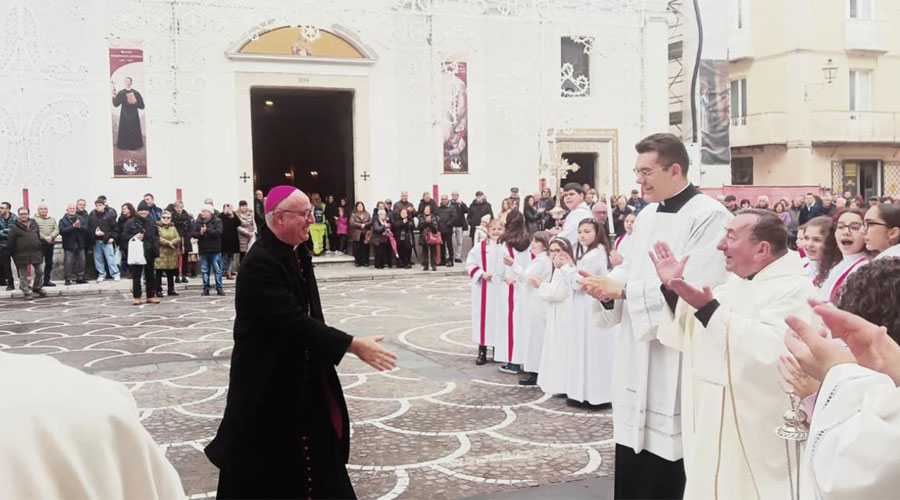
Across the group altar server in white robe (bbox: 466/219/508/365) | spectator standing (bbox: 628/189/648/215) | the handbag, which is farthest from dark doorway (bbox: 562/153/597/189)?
altar server in white robe (bbox: 466/219/508/365)

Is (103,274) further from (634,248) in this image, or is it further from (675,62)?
(675,62)

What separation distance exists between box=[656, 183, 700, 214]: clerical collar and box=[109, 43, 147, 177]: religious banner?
54.4ft

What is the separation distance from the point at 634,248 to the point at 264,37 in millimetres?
16745

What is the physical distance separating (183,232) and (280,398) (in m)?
13.9

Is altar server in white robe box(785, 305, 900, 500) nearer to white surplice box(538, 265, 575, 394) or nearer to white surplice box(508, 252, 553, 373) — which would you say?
white surplice box(538, 265, 575, 394)

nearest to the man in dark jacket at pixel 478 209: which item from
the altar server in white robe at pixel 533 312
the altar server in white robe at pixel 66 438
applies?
the altar server in white robe at pixel 533 312

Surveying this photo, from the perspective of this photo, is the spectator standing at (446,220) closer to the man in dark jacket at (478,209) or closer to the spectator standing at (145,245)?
the man in dark jacket at (478,209)

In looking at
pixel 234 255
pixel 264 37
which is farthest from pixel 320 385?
pixel 264 37

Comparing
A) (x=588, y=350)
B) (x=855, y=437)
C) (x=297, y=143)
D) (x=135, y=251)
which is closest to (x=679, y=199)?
(x=855, y=437)

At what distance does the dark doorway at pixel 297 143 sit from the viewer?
26.7 m

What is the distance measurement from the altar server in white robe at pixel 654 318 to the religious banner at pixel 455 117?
1685 cm

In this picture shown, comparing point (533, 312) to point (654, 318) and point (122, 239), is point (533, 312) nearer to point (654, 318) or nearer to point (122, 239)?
point (654, 318)

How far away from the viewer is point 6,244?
616 inches

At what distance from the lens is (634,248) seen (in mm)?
4648
